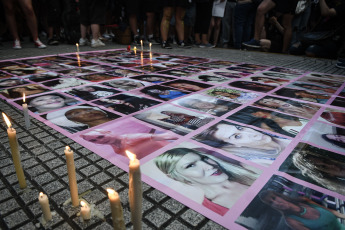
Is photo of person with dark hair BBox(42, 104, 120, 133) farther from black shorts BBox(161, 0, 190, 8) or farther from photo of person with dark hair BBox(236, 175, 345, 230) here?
black shorts BBox(161, 0, 190, 8)

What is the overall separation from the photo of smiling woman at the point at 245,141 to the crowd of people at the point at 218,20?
2406mm

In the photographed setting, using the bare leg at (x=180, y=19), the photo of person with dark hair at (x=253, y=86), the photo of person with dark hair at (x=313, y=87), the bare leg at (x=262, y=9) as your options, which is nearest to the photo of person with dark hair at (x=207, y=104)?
the photo of person with dark hair at (x=253, y=86)

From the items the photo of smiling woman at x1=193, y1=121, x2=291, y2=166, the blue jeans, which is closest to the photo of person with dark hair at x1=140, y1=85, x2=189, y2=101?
the photo of smiling woman at x1=193, y1=121, x2=291, y2=166

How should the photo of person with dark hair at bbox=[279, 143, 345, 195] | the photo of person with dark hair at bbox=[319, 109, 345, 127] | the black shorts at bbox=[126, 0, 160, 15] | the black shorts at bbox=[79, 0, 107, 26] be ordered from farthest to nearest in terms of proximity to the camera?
the black shorts at bbox=[126, 0, 160, 15] < the black shorts at bbox=[79, 0, 107, 26] < the photo of person with dark hair at bbox=[319, 109, 345, 127] < the photo of person with dark hair at bbox=[279, 143, 345, 195]

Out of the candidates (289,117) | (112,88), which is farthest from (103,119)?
(289,117)

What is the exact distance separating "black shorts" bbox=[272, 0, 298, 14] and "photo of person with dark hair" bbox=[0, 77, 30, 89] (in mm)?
3743

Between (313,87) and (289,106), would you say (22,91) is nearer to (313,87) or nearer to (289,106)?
(289,106)

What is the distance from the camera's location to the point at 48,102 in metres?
1.70

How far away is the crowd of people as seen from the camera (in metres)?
3.86

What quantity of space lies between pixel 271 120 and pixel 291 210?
2.50 ft

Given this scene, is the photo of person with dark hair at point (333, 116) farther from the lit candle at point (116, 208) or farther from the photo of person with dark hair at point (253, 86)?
the lit candle at point (116, 208)

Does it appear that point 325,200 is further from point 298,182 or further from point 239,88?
point 239,88

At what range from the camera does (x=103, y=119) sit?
146 centimetres

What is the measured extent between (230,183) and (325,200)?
321 millimetres
